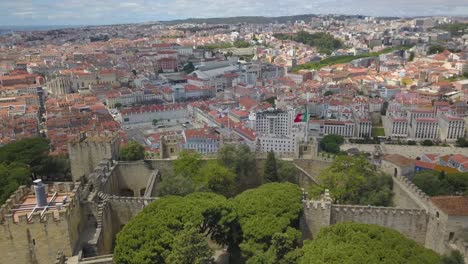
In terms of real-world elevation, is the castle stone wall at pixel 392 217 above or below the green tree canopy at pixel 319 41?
below

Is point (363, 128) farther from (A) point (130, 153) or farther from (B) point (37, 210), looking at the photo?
(B) point (37, 210)

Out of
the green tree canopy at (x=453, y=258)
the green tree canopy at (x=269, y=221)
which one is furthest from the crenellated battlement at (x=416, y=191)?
the green tree canopy at (x=269, y=221)

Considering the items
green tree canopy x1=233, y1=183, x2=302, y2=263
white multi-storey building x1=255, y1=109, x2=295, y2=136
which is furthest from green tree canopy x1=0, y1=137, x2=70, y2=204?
white multi-storey building x1=255, y1=109, x2=295, y2=136

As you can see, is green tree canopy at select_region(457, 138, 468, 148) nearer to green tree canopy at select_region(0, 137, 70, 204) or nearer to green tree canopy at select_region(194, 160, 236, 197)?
green tree canopy at select_region(194, 160, 236, 197)

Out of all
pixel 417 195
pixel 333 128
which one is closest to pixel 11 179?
pixel 417 195

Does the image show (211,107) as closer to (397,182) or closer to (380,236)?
(397,182)

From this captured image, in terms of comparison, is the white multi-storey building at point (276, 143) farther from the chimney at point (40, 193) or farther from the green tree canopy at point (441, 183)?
the chimney at point (40, 193)

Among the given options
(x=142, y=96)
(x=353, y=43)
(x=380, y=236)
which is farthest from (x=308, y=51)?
(x=380, y=236)
